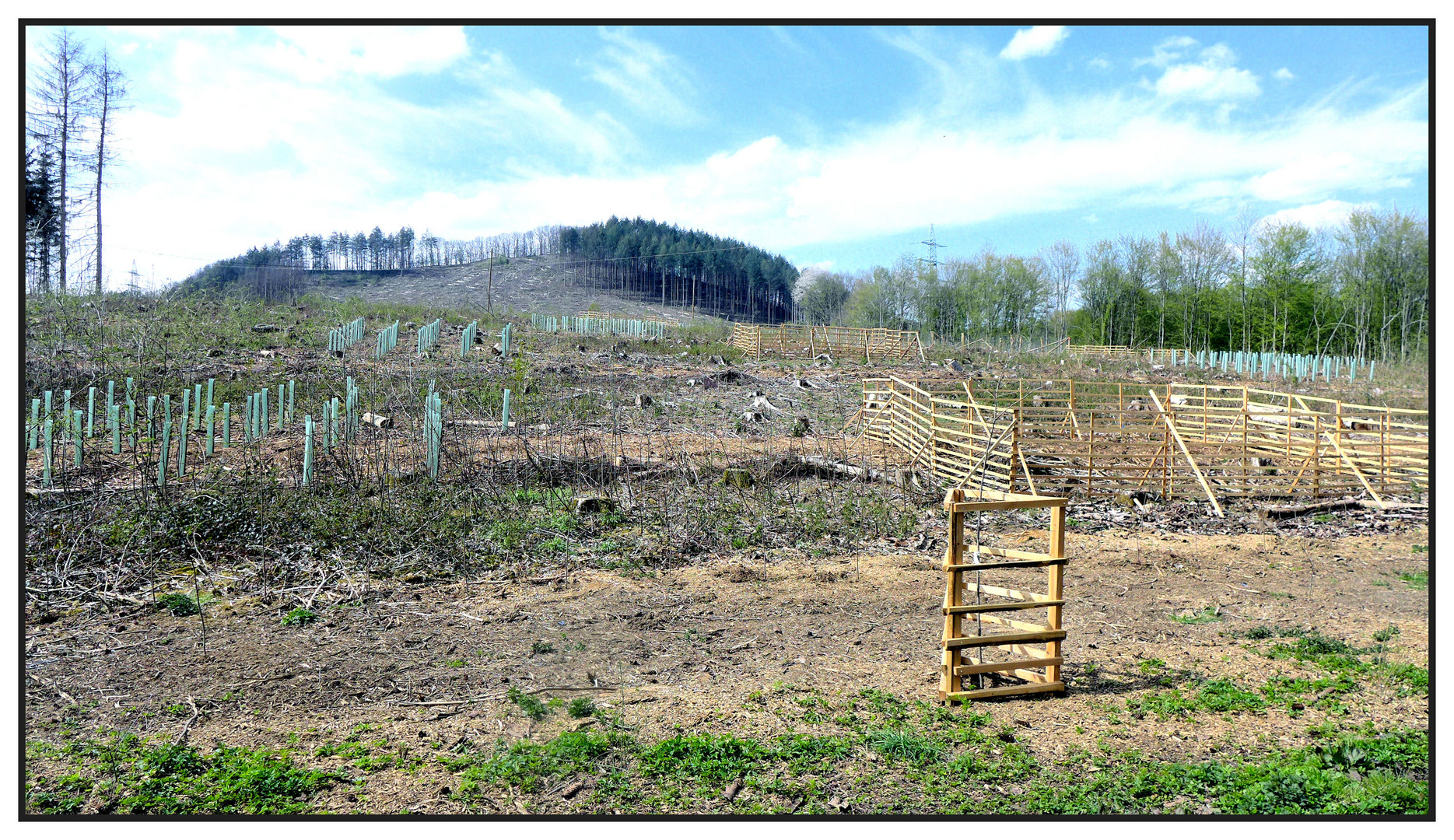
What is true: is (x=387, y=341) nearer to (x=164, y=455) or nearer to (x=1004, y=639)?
(x=164, y=455)

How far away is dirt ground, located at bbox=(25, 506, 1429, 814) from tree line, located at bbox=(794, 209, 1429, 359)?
2.27 m

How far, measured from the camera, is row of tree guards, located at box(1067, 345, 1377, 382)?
38.3ft

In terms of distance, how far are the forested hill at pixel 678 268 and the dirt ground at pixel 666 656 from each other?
2180 inches

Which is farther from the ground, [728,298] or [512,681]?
[728,298]

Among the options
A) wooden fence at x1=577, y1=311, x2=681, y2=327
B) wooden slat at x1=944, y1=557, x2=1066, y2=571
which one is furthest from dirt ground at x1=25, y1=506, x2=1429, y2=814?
wooden fence at x1=577, y1=311, x2=681, y2=327

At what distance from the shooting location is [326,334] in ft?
83.3

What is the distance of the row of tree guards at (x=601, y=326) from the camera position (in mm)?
37438

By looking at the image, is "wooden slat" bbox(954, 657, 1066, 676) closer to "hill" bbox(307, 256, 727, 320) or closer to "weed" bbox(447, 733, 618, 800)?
"weed" bbox(447, 733, 618, 800)

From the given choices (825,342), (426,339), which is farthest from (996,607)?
(825,342)

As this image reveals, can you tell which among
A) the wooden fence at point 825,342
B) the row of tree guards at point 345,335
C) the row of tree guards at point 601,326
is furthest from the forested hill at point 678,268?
the row of tree guards at point 345,335

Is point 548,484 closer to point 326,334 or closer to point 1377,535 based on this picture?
point 1377,535

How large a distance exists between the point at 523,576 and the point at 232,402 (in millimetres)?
10760

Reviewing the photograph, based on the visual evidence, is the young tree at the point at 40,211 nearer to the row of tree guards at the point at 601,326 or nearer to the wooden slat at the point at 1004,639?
the wooden slat at the point at 1004,639

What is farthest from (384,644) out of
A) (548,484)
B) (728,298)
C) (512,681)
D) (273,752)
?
(728,298)
